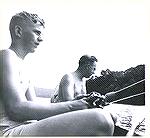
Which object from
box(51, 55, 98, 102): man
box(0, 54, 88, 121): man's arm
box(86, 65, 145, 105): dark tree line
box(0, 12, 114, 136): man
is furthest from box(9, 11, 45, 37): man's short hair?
box(86, 65, 145, 105): dark tree line

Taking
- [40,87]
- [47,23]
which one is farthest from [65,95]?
[47,23]

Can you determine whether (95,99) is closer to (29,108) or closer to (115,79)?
(115,79)

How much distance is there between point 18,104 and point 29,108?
60 millimetres

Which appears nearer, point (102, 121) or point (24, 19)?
point (102, 121)

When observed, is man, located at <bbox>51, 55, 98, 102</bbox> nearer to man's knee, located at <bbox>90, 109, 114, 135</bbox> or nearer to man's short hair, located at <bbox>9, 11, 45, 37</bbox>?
man's knee, located at <bbox>90, 109, 114, 135</bbox>

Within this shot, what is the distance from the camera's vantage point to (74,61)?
6.29 feet

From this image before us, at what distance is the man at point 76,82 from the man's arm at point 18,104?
0.17ft

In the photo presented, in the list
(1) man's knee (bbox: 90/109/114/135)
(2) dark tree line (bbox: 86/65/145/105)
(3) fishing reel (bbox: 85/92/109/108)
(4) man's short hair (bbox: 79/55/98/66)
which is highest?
(4) man's short hair (bbox: 79/55/98/66)

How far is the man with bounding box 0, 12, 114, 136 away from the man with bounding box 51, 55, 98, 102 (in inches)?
1.5

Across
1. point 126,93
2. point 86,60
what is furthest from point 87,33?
point 126,93

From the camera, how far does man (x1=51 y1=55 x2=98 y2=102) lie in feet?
6.22

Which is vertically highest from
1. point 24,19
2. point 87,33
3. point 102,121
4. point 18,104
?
point 24,19

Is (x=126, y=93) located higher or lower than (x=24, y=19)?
lower

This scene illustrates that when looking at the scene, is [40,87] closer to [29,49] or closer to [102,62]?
[29,49]
